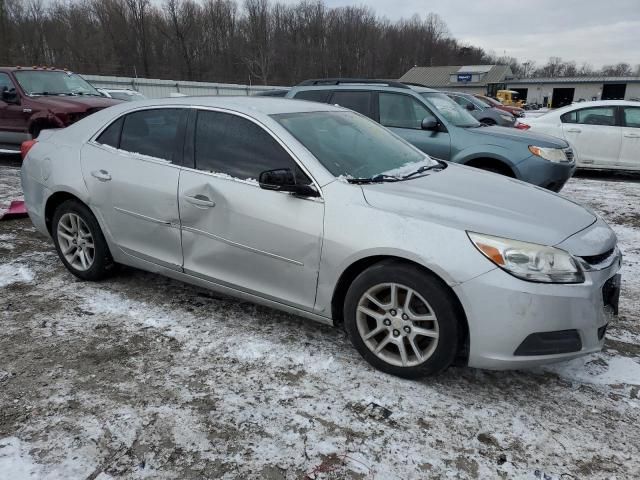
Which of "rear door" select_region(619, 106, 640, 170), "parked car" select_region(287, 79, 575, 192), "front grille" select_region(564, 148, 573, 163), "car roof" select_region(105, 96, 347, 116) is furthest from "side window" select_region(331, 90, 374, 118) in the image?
"rear door" select_region(619, 106, 640, 170)

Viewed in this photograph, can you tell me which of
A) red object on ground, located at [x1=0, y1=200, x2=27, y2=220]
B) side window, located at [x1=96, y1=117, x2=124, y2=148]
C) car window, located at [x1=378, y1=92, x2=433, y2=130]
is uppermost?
car window, located at [x1=378, y1=92, x2=433, y2=130]

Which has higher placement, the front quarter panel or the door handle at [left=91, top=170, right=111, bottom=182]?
the door handle at [left=91, top=170, right=111, bottom=182]

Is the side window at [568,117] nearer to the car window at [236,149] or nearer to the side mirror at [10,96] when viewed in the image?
the car window at [236,149]

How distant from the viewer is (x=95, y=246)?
13.1ft

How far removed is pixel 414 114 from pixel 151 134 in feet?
13.4

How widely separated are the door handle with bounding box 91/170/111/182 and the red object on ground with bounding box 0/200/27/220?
2.69m

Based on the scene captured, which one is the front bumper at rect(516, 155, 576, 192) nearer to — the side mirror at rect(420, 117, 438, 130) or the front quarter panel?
the side mirror at rect(420, 117, 438, 130)

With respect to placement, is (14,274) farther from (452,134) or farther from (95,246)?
(452,134)

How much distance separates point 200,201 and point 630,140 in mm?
8716

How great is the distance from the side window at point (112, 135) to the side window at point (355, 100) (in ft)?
12.5

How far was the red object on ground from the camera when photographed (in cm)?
584

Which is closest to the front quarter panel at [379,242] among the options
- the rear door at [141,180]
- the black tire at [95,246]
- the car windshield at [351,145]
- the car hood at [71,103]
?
the car windshield at [351,145]

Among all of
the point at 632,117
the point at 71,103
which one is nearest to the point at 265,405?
the point at 71,103

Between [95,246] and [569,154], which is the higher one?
[569,154]
